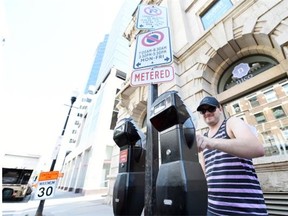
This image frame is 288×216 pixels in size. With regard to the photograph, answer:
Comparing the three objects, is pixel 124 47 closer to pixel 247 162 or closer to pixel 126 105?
pixel 126 105

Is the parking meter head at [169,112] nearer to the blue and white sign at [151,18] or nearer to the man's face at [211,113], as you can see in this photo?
the man's face at [211,113]

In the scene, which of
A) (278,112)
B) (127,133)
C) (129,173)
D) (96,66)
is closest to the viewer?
(129,173)

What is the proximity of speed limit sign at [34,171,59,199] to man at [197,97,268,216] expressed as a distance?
4764 millimetres

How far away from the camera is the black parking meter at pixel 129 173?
1.48 meters

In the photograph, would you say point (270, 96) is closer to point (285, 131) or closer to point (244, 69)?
point (285, 131)

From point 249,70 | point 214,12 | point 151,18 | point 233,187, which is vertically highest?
point 214,12

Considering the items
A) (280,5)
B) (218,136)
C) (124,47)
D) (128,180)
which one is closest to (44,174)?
(128,180)

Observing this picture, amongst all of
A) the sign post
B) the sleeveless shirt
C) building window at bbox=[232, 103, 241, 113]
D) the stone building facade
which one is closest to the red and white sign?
the sign post

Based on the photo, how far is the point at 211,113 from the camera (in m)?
1.66

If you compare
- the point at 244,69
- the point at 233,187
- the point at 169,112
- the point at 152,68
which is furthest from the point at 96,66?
the point at 233,187

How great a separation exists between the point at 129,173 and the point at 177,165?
2.39 feet

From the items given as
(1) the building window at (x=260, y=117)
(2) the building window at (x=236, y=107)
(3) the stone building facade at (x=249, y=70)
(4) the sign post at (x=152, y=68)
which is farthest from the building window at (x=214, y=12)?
(4) the sign post at (x=152, y=68)

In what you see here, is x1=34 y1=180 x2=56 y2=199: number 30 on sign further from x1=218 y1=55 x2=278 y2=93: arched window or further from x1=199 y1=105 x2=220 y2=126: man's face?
x1=218 y1=55 x2=278 y2=93: arched window

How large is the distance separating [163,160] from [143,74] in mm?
989
